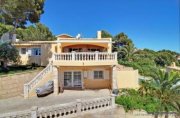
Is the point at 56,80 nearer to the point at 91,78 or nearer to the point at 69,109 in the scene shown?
the point at 91,78

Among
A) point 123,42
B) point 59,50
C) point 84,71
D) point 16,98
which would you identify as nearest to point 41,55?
point 59,50

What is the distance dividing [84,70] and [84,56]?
2.73m

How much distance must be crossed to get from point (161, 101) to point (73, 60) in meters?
8.94

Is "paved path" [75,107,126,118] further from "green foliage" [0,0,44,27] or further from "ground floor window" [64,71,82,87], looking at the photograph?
"green foliage" [0,0,44,27]

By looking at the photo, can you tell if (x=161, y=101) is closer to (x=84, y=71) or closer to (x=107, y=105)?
(x=107, y=105)

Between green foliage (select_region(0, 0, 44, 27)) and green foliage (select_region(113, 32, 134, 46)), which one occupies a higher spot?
green foliage (select_region(0, 0, 44, 27))

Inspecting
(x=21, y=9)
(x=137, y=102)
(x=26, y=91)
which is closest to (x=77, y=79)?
(x=26, y=91)

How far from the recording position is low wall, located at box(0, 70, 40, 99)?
23.0 meters

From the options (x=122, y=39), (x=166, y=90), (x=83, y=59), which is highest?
(x=122, y=39)

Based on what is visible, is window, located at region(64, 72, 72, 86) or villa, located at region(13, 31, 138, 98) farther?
window, located at region(64, 72, 72, 86)

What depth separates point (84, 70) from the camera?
26.5 meters

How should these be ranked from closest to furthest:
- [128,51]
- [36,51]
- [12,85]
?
[12,85], [36,51], [128,51]

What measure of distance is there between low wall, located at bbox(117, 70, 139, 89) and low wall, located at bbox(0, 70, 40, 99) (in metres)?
9.80

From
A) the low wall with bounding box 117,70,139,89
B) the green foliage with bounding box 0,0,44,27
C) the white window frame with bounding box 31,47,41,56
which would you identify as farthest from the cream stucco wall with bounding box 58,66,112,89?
the green foliage with bounding box 0,0,44,27
